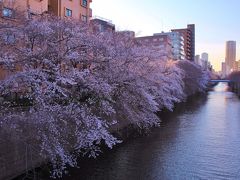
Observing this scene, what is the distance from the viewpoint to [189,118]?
31.1 m

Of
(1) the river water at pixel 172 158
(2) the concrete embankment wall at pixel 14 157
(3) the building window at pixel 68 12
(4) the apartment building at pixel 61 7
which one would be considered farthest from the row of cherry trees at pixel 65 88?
(3) the building window at pixel 68 12

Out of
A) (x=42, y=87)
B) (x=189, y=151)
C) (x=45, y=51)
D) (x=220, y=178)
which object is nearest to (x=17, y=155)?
(x=42, y=87)

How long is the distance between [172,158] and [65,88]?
606 centimetres

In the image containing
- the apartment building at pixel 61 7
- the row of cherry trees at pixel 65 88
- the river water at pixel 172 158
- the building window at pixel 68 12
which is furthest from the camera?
the building window at pixel 68 12

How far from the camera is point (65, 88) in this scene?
1429 cm

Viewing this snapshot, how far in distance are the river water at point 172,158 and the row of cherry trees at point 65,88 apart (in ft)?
3.39

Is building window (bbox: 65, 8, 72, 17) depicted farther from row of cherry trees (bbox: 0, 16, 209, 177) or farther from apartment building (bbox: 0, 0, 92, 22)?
row of cherry trees (bbox: 0, 16, 209, 177)

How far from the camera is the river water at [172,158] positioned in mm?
14279

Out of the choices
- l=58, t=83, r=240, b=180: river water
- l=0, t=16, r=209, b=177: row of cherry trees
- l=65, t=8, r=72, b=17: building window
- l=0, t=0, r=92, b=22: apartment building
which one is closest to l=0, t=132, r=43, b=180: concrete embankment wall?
l=0, t=16, r=209, b=177: row of cherry trees

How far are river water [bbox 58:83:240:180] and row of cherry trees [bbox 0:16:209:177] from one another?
3.39ft

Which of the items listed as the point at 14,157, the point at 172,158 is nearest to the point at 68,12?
the point at 172,158

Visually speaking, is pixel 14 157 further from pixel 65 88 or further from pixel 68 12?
pixel 68 12

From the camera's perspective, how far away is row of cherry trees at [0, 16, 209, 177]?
39.8ft

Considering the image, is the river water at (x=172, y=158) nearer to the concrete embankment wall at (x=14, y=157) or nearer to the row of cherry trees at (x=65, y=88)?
the row of cherry trees at (x=65, y=88)
